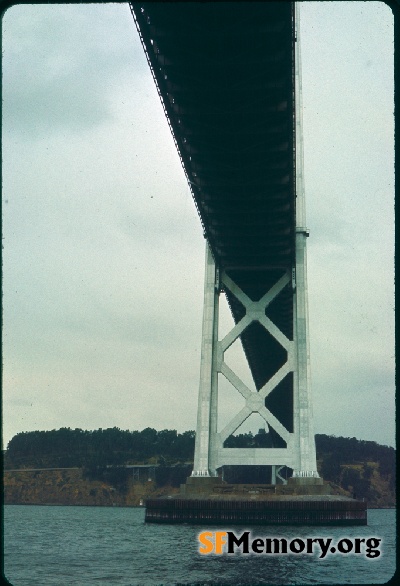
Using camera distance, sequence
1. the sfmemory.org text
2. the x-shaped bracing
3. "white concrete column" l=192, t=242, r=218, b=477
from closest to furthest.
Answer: the sfmemory.org text → "white concrete column" l=192, t=242, r=218, b=477 → the x-shaped bracing

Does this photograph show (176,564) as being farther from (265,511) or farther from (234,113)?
(234,113)

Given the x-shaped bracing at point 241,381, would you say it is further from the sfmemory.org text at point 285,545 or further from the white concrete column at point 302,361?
the sfmemory.org text at point 285,545

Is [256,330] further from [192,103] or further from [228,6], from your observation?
[228,6]

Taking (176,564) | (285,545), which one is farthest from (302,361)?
(285,545)

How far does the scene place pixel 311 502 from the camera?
2612cm

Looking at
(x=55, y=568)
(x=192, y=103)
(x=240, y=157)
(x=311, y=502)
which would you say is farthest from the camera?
(x=311, y=502)

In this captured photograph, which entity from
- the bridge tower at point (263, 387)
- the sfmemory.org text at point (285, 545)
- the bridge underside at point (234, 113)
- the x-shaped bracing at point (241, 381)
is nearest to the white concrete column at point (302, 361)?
the bridge tower at point (263, 387)

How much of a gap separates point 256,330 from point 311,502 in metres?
14.5

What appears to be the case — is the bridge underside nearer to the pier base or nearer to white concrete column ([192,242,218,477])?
white concrete column ([192,242,218,477])

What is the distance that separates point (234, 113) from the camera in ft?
69.8

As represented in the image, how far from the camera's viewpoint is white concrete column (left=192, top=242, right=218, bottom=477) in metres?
29.5

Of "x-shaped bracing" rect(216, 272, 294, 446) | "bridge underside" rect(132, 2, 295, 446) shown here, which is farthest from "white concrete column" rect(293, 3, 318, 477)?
"bridge underside" rect(132, 2, 295, 446)

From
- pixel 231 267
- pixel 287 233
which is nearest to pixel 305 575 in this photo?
pixel 287 233

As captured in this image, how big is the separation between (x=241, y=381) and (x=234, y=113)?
1198 cm
